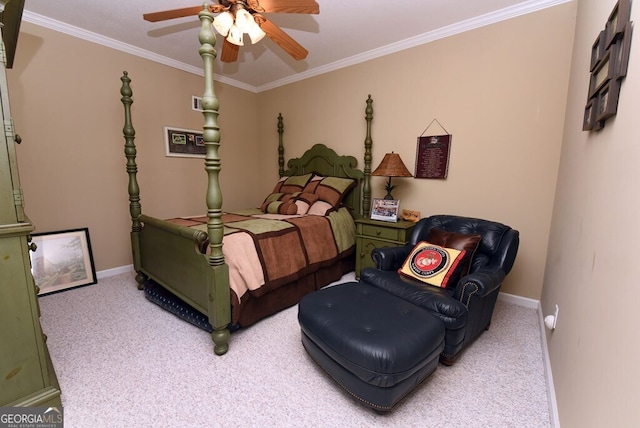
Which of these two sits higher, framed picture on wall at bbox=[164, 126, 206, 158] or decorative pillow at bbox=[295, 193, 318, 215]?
framed picture on wall at bbox=[164, 126, 206, 158]

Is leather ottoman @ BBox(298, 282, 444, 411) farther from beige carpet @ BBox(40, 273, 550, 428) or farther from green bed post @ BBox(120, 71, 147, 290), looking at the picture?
green bed post @ BBox(120, 71, 147, 290)

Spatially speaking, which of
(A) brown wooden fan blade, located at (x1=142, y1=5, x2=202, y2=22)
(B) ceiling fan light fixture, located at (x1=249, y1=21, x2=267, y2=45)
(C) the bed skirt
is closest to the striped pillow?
(C) the bed skirt

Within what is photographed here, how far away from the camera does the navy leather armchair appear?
63.7 inches

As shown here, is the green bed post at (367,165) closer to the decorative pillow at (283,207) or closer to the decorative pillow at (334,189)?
the decorative pillow at (334,189)

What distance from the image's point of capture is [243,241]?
6.69 ft

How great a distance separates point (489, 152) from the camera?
2.46 meters

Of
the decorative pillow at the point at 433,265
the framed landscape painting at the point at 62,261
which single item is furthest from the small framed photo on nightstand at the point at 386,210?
the framed landscape painting at the point at 62,261

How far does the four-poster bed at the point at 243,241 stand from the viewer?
172cm

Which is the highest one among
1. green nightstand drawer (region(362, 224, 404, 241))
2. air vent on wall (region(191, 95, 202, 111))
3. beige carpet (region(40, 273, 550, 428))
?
air vent on wall (region(191, 95, 202, 111))

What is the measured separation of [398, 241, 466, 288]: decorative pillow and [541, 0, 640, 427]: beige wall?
0.57 meters

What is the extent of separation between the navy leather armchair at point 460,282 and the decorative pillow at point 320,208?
926mm

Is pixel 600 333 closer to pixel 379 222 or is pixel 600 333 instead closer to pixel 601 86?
pixel 601 86

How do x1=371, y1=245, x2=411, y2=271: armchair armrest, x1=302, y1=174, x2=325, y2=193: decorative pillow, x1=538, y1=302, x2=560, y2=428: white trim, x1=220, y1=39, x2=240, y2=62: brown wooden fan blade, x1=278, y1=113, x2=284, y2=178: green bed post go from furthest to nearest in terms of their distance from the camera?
1. x1=278, y1=113, x2=284, y2=178: green bed post
2. x1=302, y1=174, x2=325, y2=193: decorative pillow
3. x1=220, y1=39, x2=240, y2=62: brown wooden fan blade
4. x1=371, y1=245, x2=411, y2=271: armchair armrest
5. x1=538, y1=302, x2=560, y2=428: white trim

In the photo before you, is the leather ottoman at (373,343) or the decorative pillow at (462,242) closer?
the leather ottoman at (373,343)
